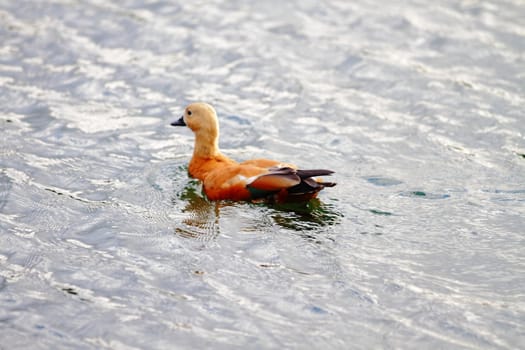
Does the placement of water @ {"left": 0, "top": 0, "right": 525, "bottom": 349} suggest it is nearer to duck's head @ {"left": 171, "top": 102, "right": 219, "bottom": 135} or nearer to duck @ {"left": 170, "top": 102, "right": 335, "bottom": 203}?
duck @ {"left": 170, "top": 102, "right": 335, "bottom": 203}

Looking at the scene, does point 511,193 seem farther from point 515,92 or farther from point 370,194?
point 515,92

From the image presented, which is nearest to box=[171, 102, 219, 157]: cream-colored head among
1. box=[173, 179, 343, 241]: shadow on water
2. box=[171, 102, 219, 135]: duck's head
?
box=[171, 102, 219, 135]: duck's head

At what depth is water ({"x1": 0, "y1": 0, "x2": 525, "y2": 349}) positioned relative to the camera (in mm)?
6469

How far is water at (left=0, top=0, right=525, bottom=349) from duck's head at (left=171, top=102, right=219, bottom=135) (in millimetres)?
560

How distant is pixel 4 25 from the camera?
13.7 m

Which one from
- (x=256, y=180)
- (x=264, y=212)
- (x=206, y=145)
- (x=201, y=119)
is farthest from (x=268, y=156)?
(x=264, y=212)

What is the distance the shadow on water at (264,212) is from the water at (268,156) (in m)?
0.03

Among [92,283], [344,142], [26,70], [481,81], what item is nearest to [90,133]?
[26,70]

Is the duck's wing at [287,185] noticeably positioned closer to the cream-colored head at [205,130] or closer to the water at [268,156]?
the water at [268,156]

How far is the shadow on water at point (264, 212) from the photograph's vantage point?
7.95 m

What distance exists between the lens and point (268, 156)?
998 cm

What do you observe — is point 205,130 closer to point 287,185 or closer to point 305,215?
point 287,185

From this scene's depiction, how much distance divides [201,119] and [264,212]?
5.40 ft

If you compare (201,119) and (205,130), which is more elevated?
(201,119)
